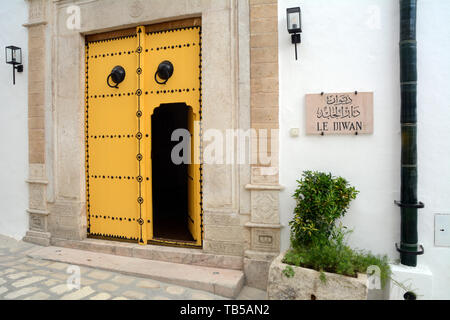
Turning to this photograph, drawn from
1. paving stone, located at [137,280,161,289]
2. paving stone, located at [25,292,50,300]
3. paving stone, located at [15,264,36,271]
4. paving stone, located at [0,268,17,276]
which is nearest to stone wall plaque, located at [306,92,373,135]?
paving stone, located at [137,280,161,289]

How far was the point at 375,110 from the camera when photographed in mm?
3049

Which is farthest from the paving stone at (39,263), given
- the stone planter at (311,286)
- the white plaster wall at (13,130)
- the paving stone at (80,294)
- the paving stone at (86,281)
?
the stone planter at (311,286)

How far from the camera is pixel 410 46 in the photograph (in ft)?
9.32

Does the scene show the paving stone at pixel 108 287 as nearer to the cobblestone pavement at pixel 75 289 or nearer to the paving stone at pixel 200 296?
the cobblestone pavement at pixel 75 289

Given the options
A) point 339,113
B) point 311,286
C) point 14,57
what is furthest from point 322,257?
point 14,57

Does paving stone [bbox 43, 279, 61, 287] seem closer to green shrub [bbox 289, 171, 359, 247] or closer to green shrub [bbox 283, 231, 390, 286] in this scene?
green shrub [bbox 283, 231, 390, 286]

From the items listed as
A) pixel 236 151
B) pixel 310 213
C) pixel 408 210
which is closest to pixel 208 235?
pixel 236 151

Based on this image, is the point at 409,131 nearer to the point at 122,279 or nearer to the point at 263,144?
the point at 263,144

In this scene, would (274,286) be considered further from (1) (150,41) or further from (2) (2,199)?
(2) (2,199)

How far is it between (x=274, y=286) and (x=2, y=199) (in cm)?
446

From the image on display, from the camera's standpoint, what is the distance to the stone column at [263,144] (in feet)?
10.8

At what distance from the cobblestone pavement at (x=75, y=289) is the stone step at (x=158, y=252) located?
1.33 ft

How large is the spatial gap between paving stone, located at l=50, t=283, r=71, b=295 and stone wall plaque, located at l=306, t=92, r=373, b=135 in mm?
2957

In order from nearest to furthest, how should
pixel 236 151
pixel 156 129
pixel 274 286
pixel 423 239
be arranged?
pixel 274 286, pixel 423 239, pixel 236 151, pixel 156 129
